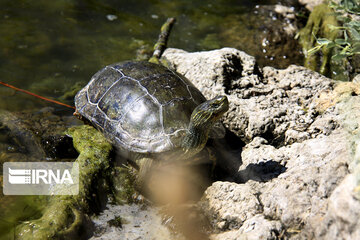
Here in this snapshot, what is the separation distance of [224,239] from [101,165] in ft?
5.20

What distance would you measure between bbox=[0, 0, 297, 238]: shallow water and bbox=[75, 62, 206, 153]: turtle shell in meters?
1.25

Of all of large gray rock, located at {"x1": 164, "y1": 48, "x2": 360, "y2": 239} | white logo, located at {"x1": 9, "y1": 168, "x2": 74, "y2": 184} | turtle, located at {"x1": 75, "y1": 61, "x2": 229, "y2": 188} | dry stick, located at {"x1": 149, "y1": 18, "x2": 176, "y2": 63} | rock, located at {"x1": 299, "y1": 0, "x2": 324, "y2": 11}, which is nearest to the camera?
large gray rock, located at {"x1": 164, "y1": 48, "x2": 360, "y2": 239}

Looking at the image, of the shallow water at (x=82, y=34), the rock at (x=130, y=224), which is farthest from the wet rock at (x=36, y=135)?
the rock at (x=130, y=224)

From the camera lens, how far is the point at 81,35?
693cm

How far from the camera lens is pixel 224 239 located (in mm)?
2990

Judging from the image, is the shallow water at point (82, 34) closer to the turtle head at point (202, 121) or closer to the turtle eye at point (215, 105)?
the turtle head at point (202, 121)

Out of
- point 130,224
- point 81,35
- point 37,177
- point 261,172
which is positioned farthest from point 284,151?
point 81,35

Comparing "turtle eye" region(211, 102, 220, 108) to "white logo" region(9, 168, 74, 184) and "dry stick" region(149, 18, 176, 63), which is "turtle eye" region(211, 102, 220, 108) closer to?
"white logo" region(9, 168, 74, 184)

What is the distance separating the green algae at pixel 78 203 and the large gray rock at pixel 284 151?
1205 millimetres

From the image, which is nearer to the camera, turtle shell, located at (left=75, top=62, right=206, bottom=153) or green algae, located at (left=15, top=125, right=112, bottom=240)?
green algae, located at (left=15, top=125, right=112, bottom=240)

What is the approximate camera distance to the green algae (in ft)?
10.00

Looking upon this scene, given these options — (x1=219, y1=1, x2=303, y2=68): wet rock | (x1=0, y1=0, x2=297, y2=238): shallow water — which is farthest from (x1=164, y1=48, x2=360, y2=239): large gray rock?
(x1=0, y1=0, x2=297, y2=238): shallow water

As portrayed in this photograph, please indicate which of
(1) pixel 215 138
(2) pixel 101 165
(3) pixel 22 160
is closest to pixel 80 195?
(2) pixel 101 165

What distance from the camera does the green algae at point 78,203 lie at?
305 centimetres
